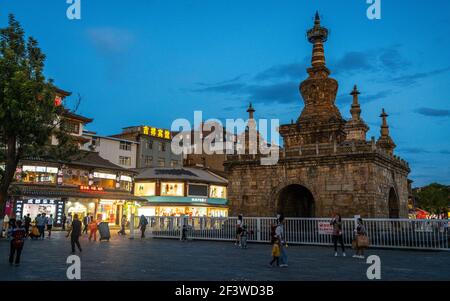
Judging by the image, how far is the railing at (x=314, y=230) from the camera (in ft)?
60.1

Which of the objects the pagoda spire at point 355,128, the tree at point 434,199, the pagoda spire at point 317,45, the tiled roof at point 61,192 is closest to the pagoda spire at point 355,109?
the pagoda spire at point 355,128

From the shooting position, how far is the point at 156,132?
61719mm

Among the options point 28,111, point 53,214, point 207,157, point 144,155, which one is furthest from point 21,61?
point 207,157

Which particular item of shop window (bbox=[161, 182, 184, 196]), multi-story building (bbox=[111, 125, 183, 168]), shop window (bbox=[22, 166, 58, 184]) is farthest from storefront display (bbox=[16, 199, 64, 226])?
multi-story building (bbox=[111, 125, 183, 168])

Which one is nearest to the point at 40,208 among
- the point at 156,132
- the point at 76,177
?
the point at 76,177

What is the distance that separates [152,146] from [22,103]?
4192 centimetres

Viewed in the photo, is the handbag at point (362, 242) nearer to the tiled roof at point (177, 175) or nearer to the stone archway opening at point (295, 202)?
the stone archway opening at point (295, 202)

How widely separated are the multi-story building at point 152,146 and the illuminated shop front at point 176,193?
5843mm

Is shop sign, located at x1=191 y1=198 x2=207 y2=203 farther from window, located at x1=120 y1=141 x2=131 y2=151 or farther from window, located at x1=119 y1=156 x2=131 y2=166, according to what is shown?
window, located at x1=120 y1=141 x2=131 y2=151

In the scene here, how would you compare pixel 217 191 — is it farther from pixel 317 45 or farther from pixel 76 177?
pixel 317 45

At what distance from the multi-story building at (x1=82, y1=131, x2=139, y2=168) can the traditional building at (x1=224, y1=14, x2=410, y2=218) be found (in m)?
26.9

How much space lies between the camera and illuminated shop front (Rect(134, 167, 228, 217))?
49.5 meters
